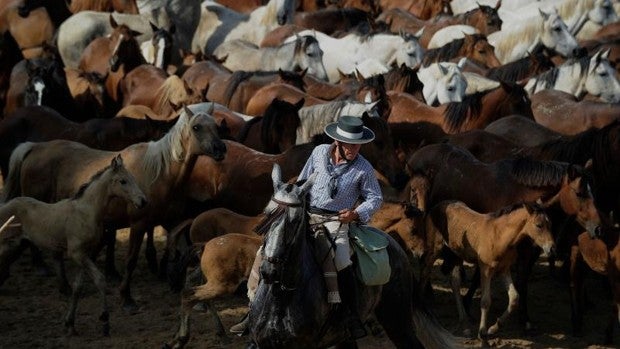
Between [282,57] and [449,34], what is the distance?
3491mm

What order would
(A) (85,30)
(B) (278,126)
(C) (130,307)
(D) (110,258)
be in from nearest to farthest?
(C) (130,307) < (D) (110,258) < (B) (278,126) < (A) (85,30)

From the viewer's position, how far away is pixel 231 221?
32.7 feet

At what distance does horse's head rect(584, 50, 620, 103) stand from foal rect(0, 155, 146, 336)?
7.91 m

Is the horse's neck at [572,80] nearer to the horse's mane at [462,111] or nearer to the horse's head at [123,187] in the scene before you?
the horse's mane at [462,111]

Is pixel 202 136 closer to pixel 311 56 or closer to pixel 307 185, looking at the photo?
pixel 307 185

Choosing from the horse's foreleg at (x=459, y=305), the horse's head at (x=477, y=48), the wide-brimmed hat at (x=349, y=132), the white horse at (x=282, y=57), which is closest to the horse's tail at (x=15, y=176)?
the horse's foreleg at (x=459, y=305)

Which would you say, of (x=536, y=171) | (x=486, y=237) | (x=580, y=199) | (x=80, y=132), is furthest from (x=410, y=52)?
(x=486, y=237)

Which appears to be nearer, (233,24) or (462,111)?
(462,111)


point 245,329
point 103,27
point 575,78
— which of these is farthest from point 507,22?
point 245,329

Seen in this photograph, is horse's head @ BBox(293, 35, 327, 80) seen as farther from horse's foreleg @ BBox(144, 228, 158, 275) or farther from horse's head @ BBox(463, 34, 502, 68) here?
horse's foreleg @ BBox(144, 228, 158, 275)

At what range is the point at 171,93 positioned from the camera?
1477cm

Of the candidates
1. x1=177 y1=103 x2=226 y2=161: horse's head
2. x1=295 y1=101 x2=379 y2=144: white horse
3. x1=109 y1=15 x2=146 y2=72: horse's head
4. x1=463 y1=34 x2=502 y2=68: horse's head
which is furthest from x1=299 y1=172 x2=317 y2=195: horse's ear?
x1=463 y1=34 x2=502 y2=68: horse's head

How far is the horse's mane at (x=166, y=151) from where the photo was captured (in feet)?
34.2

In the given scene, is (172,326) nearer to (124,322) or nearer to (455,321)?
(124,322)
